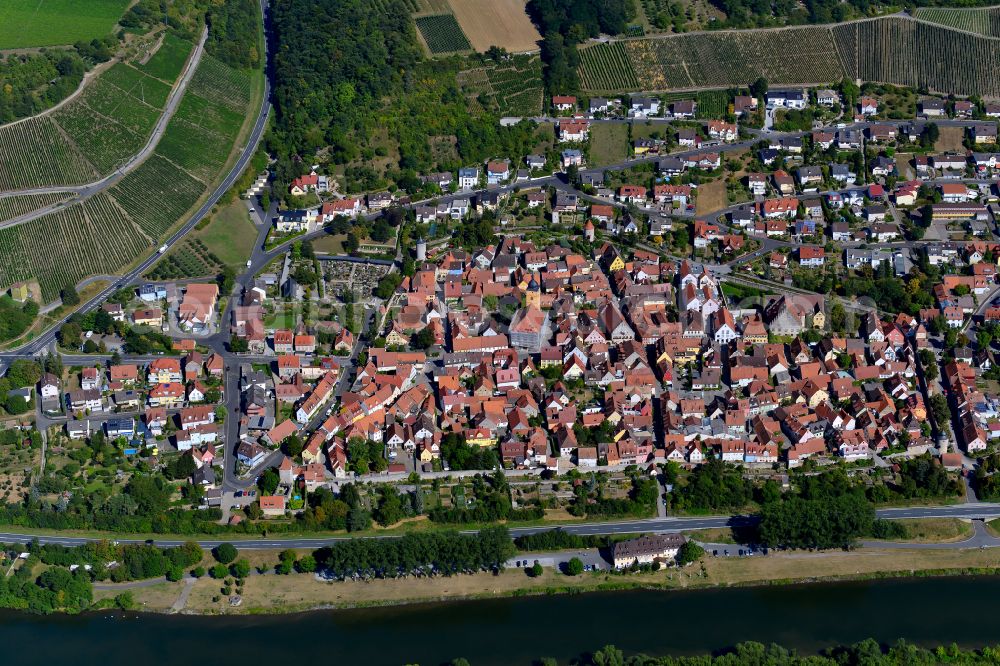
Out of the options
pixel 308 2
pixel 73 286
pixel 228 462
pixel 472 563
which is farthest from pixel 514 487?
pixel 308 2

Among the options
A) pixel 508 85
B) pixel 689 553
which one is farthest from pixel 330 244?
pixel 689 553

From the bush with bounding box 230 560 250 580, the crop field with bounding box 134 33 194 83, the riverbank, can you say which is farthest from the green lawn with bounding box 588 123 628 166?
the bush with bounding box 230 560 250 580

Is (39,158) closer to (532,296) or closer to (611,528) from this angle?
(532,296)

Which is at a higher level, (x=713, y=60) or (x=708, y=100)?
(x=713, y=60)

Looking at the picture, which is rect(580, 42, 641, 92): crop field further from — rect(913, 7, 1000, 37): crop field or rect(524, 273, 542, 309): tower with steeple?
rect(524, 273, 542, 309): tower with steeple

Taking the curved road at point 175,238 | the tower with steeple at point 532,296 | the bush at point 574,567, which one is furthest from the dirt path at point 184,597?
the tower with steeple at point 532,296

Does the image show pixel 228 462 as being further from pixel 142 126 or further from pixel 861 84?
pixel 861 84
